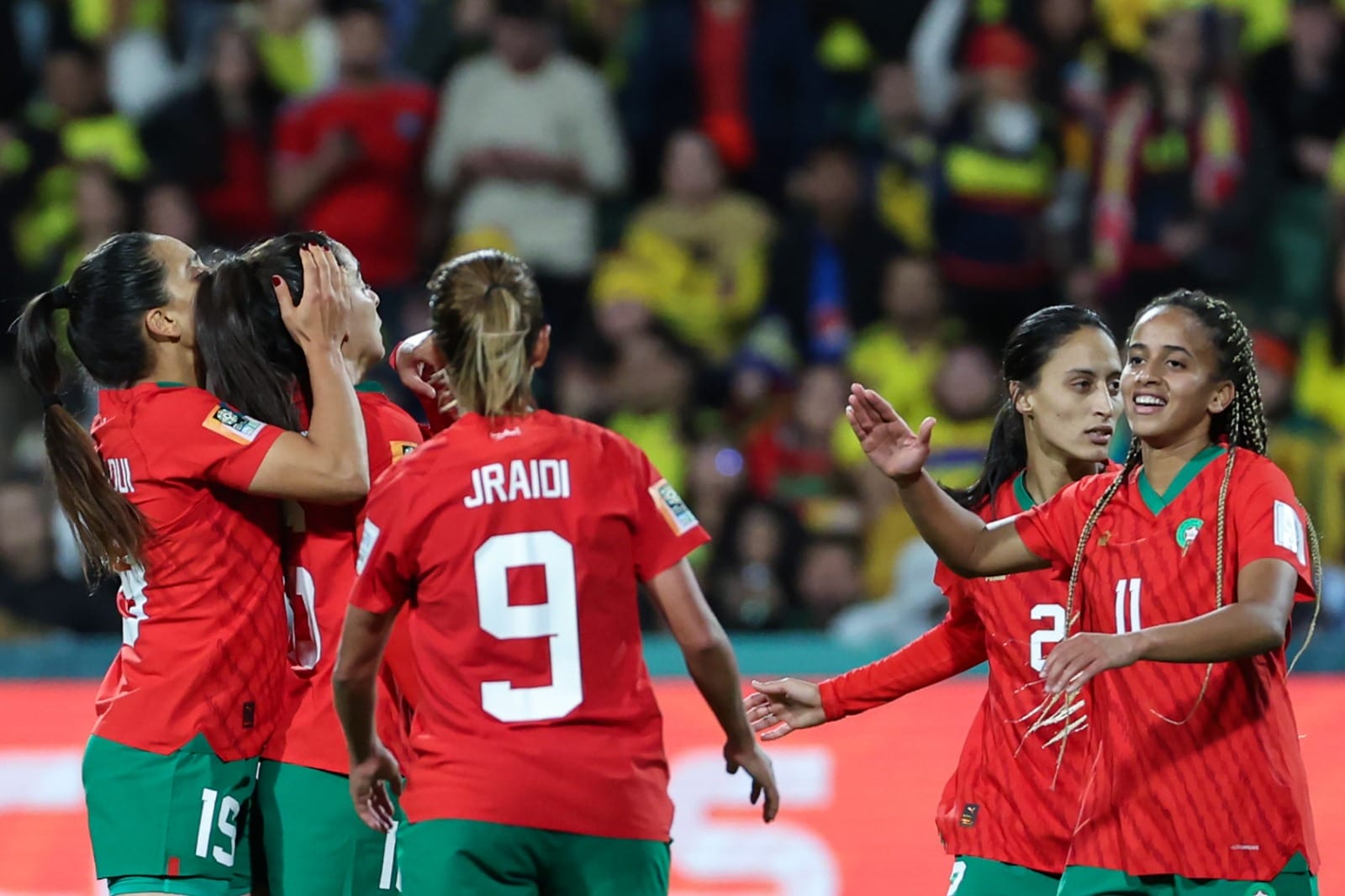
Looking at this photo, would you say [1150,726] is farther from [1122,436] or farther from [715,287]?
[715,287]

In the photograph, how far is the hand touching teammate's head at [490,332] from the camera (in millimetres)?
3500

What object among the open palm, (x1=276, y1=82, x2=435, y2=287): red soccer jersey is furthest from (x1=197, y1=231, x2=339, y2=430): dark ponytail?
(x1=276, y1=82, x2=435, y2=287): red soccer jersey

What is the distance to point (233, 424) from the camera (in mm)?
4059

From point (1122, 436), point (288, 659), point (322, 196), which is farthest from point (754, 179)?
point (288, 659)

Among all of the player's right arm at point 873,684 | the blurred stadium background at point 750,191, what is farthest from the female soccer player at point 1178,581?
the blurred stadium background at point 750,191

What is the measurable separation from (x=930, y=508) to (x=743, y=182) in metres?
6.25

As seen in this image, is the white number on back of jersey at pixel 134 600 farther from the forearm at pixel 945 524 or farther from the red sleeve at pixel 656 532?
the forearm at pixel 945 524

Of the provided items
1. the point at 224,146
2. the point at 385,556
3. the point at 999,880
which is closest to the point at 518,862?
the point at 385,556

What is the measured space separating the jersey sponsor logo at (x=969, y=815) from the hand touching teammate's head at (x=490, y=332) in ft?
4.76

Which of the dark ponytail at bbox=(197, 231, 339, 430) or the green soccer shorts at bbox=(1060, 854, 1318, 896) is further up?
the dark ponytail at bbox=(197, 231, 339, 430)

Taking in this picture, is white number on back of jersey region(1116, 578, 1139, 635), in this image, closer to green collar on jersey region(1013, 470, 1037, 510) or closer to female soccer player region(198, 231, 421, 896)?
green collar on jersey region(1013, 470, 1037, 510)

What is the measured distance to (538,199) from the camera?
966cm

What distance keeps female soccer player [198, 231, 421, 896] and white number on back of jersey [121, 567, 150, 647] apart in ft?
0.98

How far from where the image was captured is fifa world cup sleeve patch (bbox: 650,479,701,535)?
11.6ft
